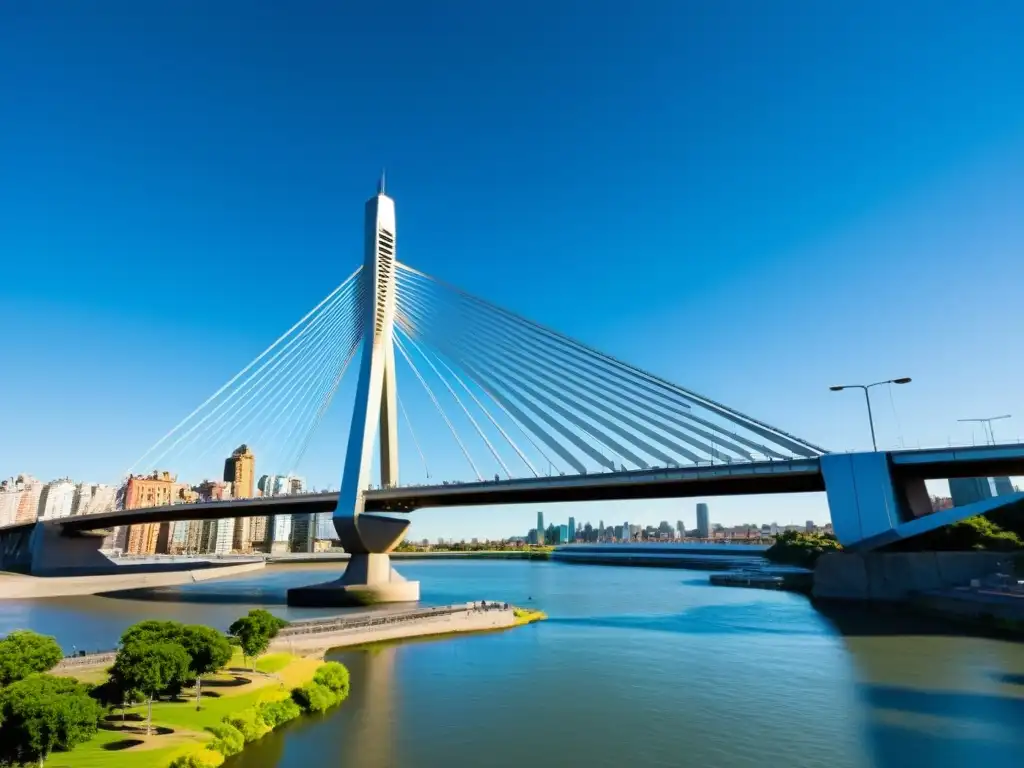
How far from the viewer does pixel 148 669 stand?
1478 cm

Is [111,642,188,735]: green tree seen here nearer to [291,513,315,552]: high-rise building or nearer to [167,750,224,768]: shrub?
[167,750,224,768]: shrub

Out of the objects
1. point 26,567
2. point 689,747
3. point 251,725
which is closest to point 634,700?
point 689,747

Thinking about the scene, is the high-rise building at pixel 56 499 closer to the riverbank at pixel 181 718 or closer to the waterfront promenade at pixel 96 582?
the waterfront promenade at pixel 96 582

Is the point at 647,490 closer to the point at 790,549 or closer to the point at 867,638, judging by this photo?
the point at 867,638

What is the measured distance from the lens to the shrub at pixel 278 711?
16109 millimetres

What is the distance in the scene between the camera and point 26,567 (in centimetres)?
6581

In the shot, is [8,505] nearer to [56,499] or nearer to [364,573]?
[56,499]

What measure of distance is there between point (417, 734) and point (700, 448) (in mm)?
21339

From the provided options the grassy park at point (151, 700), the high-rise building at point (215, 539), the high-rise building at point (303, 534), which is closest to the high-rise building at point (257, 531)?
the high-rise building at point (303, 534)

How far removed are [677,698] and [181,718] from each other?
13.8 meters

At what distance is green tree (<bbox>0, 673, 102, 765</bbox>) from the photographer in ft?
36.4

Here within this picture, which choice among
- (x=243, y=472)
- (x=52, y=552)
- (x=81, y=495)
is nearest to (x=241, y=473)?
(x=243, y=472)

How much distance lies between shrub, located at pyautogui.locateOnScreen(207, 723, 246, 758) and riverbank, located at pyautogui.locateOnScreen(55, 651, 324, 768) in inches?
5.6

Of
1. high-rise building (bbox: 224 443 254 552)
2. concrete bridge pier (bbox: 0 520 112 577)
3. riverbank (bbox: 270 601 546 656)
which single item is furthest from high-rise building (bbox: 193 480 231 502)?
riverbank (bbox: 270 601 546 656)
